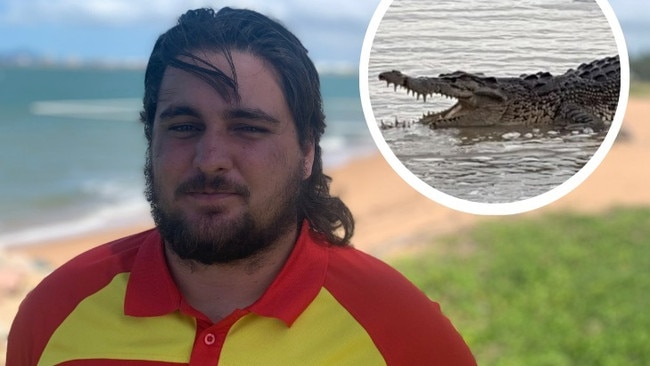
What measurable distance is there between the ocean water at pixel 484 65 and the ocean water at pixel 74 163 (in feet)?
4.73

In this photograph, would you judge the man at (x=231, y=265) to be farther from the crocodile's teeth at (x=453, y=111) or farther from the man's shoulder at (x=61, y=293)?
the crocodile's teeth at (x=453, y=111)

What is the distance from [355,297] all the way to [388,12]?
2.12 ft

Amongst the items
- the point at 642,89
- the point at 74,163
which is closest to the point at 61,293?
the point at 74,163

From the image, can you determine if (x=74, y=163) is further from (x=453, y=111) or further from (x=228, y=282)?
(x=453, y=111)

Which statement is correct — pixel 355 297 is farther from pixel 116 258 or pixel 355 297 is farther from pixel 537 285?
pixel 537 285

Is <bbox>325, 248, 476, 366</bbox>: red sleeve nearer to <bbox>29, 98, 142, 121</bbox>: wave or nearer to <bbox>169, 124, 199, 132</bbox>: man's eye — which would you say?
<bbox>169, 124, 199, 132</bbox>: man's eye

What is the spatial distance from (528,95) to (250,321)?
2.52 ft

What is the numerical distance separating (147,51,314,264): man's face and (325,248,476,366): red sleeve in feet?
0.70

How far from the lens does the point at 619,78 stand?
138cm

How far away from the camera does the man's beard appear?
5.36 feet

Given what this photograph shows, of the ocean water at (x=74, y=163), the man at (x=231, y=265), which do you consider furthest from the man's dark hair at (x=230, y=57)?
the ocean water at (x=74, y=163)

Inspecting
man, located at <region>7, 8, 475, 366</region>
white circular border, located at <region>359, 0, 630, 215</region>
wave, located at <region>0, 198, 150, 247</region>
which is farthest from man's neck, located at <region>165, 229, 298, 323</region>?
wave, located at <region>0, 198, 150, 247</region>

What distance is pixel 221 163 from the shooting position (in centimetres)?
159

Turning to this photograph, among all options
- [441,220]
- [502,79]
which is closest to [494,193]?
[502,79]
